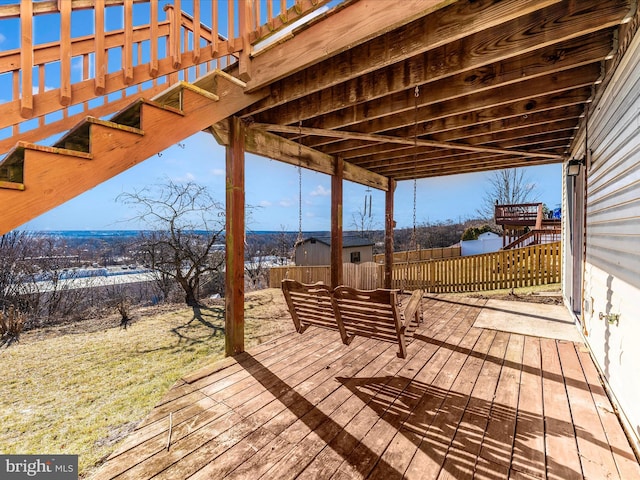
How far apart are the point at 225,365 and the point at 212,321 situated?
10.6 ft

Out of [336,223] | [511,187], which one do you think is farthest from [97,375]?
[511,187]

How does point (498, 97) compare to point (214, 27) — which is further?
point (498, 97)

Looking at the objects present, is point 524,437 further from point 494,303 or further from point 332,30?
point 494,303

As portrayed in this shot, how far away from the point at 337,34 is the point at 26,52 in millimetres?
2006

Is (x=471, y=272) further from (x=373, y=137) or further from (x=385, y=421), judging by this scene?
(x=385, y=421)

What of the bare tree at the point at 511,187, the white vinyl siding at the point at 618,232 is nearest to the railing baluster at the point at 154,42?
the white vinyl siding at the point at 618,232

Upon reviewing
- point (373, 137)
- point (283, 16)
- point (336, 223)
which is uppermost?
point (283, 16)

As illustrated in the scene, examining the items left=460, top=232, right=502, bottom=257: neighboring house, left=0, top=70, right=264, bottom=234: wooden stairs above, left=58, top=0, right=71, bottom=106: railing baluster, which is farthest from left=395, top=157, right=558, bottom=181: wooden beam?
left=460, top=232, right=502, bottom=257: neighboring house

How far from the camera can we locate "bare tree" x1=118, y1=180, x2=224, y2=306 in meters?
7.64

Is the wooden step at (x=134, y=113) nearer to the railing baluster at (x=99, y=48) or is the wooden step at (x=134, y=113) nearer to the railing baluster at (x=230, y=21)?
the railing baluster at (x=99, y=48)

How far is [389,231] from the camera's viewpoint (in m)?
6.91

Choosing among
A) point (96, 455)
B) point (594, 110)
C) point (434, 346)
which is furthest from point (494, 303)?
point (96, 455)

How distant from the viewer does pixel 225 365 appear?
10.3ft

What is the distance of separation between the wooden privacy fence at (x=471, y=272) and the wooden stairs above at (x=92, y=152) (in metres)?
5.47
